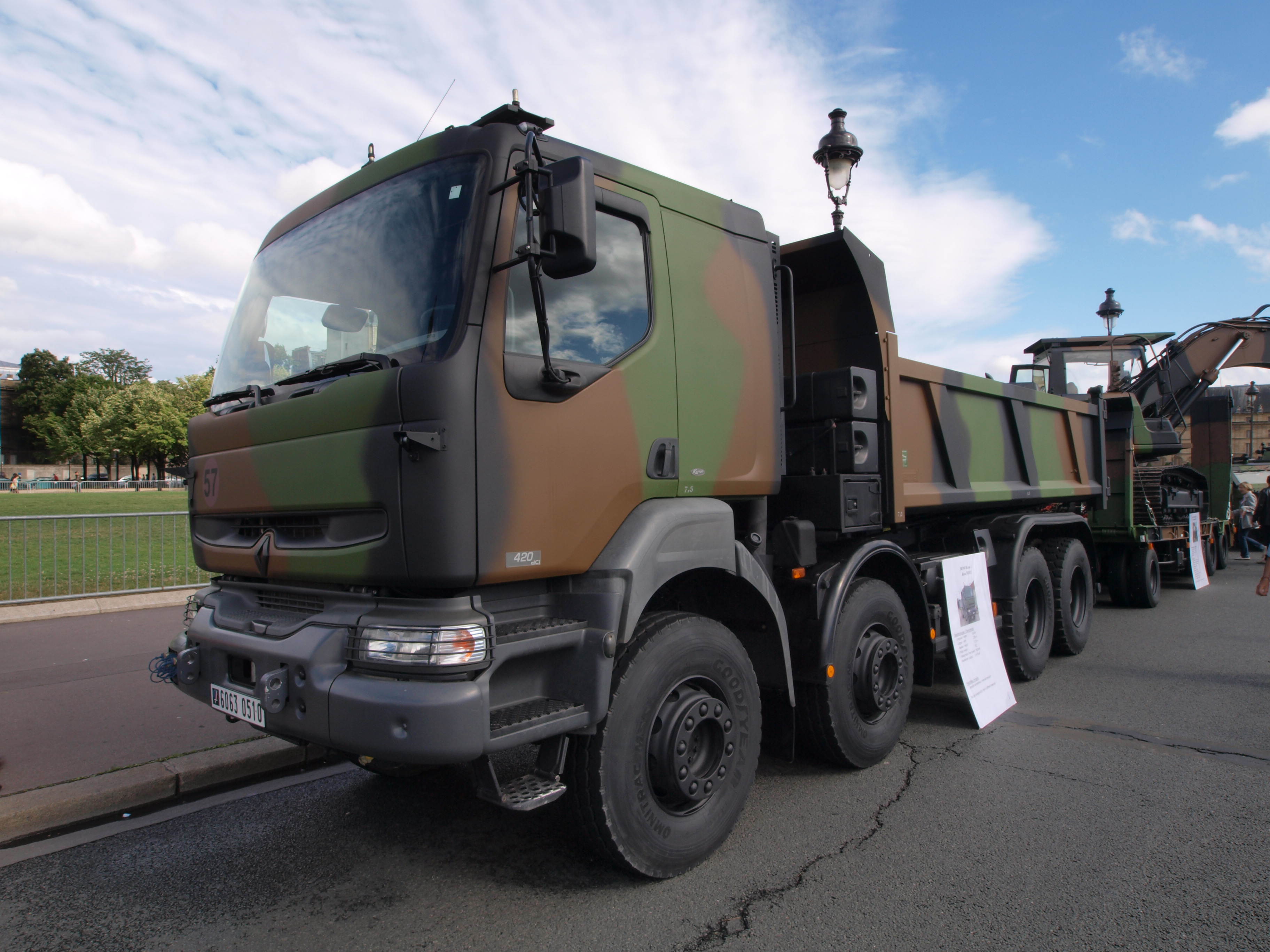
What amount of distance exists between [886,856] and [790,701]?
2.47 ft

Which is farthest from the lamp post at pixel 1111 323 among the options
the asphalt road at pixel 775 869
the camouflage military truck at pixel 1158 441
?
the asphalt road at pixel 775 869

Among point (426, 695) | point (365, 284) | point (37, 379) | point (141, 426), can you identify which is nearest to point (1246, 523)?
point (365, 284)

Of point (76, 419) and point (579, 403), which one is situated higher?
point (76, 419)

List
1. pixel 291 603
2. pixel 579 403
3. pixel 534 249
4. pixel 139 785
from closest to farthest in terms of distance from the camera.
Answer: pixel 534 249 < pixel 579 403 < pixel 291 603 < pixel 139 785

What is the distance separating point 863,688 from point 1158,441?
967 centimetres

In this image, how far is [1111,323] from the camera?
42.7ft

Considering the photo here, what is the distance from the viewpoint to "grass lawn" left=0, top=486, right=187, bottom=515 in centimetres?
1571

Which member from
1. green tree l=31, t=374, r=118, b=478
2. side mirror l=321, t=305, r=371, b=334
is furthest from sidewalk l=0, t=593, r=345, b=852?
green tree l=31, t=374, r=118, b=478

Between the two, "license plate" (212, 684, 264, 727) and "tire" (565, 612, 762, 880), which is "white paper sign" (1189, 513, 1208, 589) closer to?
"tire" (565, 612, 762, 880)

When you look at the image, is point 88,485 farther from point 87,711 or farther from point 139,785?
point 139,785

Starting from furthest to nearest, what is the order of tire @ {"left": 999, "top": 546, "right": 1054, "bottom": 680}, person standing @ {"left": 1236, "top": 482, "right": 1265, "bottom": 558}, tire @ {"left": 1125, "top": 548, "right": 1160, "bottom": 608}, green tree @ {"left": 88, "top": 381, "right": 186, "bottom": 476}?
green tree @ {"left": 88, "top": 381, "right": 186, "bottom": 476}
person standing @ {"left": 1236, "top": 482, "right": 1265, "bottom": 558}
tire @ {"left": 1125, "top": 548, "right": 1160, "bottom": 608}
tire @ {"left": 999, "top": 546, "right": 1054, "bottom": 680}

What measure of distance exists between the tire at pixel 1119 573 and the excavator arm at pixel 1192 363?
3952 millimetres

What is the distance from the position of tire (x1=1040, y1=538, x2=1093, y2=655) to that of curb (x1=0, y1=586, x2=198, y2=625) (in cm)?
796

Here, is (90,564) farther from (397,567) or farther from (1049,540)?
(1049,540)
